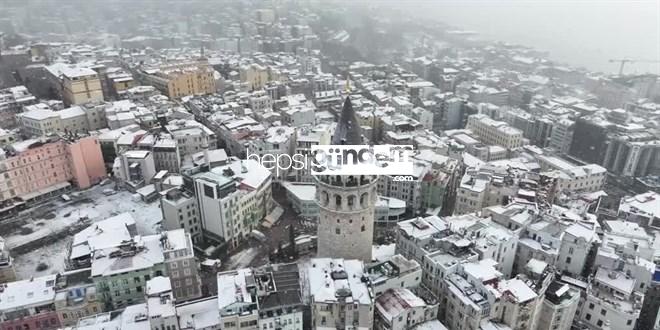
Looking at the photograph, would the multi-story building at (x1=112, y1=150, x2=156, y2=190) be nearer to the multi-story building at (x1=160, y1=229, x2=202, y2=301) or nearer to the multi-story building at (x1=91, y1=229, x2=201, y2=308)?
the multi-story building at (x1=91, y1=229, x2=201, y2=308)

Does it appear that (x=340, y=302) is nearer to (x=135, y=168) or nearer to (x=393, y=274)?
(x=393, y=274)

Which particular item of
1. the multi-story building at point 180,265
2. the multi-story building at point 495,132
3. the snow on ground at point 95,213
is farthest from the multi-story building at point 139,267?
the multi-story building at point 495,132

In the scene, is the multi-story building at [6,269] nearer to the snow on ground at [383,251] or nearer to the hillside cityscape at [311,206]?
the hillside cityscape at [311,206]

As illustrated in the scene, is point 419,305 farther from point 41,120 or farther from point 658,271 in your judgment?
point 41,120

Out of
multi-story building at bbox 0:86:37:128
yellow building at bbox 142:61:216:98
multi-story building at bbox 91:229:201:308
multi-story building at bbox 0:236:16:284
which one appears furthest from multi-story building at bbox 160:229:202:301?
yellow building at bbox 142:61:216:98

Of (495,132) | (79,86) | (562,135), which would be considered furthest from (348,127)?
(79,86)

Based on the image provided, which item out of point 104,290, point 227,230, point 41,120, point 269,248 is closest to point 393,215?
point 269,248
